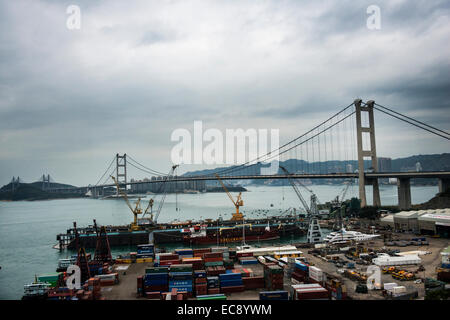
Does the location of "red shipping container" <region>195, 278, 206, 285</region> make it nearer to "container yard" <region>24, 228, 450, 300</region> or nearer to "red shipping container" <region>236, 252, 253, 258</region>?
"container yard" <region>24, 228, 450, 300</region>

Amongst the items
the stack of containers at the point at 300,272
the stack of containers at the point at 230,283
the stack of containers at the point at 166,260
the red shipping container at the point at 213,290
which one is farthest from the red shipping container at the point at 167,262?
the stack of containers at the point at 300,272

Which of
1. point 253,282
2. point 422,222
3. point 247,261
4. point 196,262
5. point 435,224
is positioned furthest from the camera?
point 422,222

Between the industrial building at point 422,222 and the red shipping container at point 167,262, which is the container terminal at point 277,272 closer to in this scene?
the red shipping container at point 167,262

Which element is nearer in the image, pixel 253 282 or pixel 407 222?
pixel 253 282

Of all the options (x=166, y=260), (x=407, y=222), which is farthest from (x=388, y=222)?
(x=166, y=260)

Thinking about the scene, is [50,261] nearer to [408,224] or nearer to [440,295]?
[440,295]

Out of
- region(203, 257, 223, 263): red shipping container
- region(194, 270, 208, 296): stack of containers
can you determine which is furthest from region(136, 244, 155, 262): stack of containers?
region(194, 270, 208, 296): stack of containers

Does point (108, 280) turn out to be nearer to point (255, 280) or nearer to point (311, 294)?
point (255, 280)

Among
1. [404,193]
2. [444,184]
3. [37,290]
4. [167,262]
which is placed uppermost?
[444,184]
